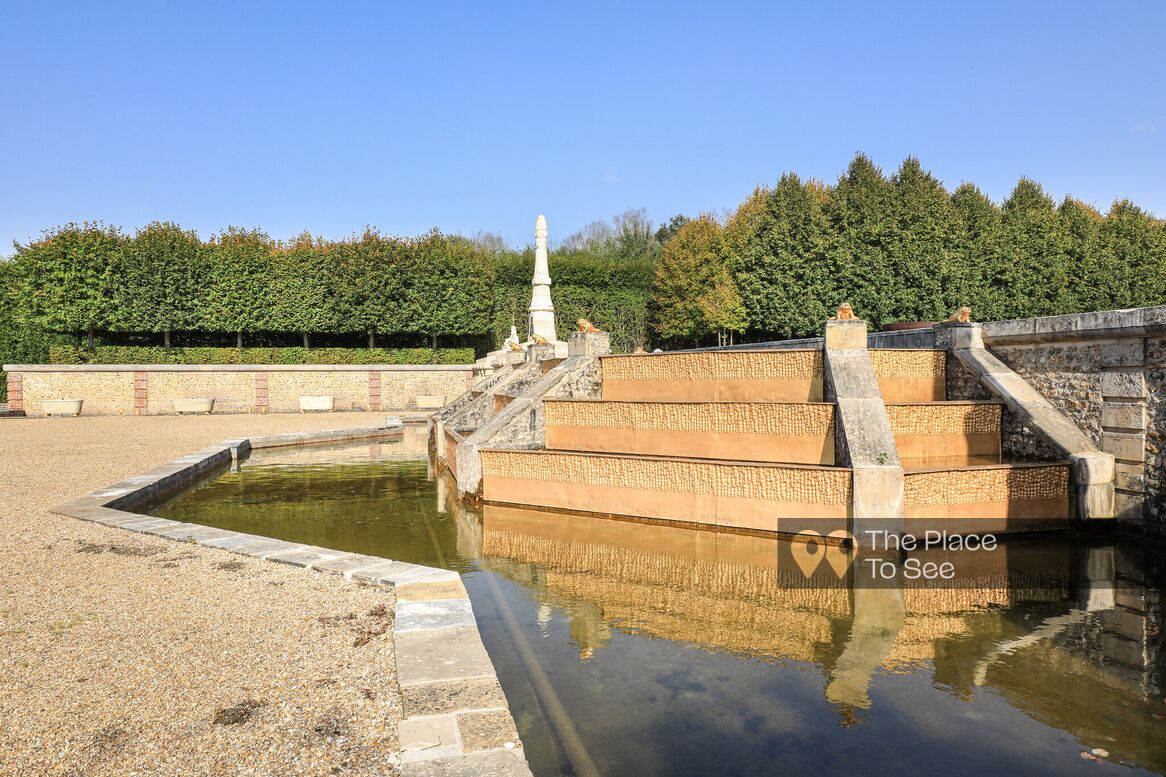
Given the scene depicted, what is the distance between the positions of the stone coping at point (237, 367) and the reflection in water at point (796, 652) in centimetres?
2315

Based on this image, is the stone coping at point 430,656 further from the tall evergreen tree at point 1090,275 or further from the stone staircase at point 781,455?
the tall evergreen tree at point 1090,275

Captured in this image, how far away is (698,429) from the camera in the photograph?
10.6 meters

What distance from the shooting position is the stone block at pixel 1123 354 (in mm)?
8688

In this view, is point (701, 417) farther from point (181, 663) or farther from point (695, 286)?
point (695, 286)

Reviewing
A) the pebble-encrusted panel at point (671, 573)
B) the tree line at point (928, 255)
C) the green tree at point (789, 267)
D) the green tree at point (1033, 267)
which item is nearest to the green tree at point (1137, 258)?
the tree line at point (928, 255)

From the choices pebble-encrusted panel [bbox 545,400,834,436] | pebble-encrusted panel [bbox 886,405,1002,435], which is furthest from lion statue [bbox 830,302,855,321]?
pebble-encrusted panel [bbox 545,400,834,436]

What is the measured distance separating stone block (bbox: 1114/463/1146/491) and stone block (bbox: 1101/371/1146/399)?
0.85 meters

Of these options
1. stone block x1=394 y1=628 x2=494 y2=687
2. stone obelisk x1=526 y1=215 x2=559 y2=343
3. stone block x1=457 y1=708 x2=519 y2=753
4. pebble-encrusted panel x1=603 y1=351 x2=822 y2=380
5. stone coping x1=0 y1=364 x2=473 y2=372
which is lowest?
stone block x1=457 y1=708 x2=519 y2=753

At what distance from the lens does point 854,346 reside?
35.1 ft

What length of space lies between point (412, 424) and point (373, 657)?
21291 millimetres

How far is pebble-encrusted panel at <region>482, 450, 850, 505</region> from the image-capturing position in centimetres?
842

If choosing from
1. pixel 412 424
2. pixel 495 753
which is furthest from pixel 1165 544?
pixel 412 424

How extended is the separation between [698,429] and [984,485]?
147 inches

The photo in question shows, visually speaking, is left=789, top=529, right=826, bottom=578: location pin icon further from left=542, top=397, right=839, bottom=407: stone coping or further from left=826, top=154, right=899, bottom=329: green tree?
left=826, top=154, right=899, bottom=329: green tree
